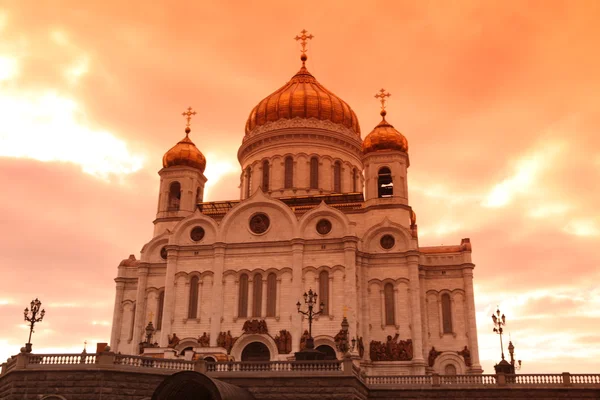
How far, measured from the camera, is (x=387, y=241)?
4269cm

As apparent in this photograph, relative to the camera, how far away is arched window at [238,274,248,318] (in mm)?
40938

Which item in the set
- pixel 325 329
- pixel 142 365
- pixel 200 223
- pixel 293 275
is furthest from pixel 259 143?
pixel 142 365

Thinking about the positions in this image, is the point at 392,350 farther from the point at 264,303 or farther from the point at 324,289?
the point at 264,303

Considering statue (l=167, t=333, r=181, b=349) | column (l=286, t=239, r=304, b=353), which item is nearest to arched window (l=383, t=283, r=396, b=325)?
column (l=286, t=239, r=304, b=353)

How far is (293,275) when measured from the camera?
40.8 meters

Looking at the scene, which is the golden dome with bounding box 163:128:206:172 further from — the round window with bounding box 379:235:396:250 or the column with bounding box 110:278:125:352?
the round window with bounding box 379:235:396:250

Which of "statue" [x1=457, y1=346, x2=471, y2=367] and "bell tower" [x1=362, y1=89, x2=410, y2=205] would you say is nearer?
"statue" [x1=457, y1=346, x2=471, y2=367]

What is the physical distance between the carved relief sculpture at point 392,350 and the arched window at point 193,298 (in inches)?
439

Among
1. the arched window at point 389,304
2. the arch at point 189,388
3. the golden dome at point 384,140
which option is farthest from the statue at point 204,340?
the golden dome at point 384,140

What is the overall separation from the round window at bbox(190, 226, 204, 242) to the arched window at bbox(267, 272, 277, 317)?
561 centimetres

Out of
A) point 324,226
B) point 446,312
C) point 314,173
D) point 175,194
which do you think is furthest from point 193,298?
point 446,312

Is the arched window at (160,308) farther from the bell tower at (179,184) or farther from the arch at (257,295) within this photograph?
the arch at (257,295)

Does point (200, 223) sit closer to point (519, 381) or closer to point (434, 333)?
point (434, 333)

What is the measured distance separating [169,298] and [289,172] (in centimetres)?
1351
